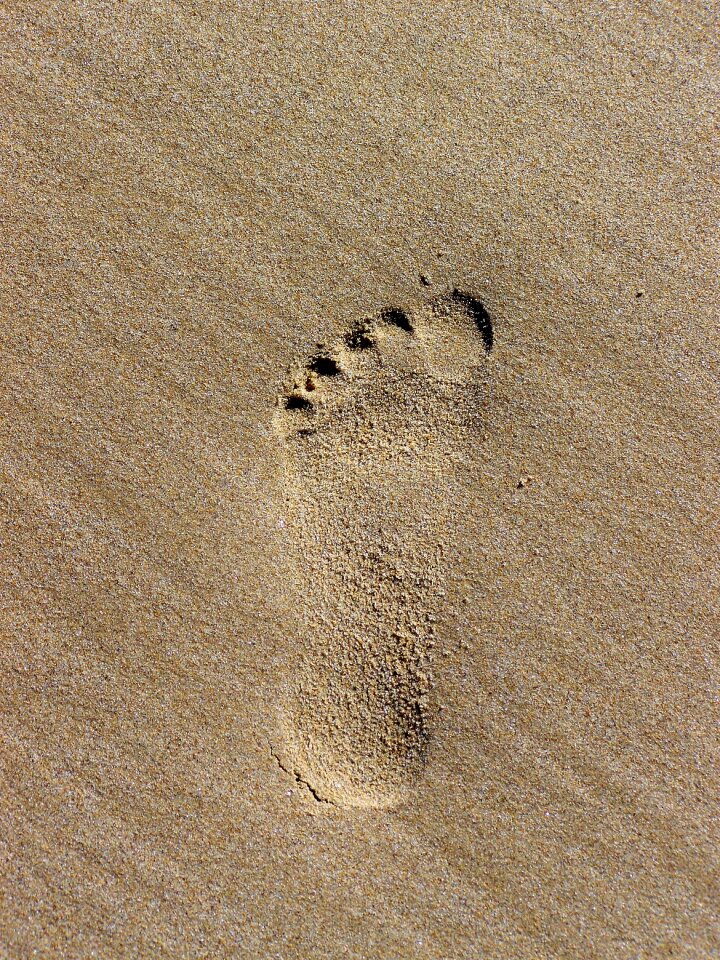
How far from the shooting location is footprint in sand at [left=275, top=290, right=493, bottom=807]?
1.44 meters

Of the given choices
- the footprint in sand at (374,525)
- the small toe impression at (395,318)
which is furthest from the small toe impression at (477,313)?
the small toe impression at (395,318)

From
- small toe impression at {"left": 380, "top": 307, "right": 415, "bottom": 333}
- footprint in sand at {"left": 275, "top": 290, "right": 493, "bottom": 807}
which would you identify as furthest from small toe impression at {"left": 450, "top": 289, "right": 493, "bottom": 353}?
small toe impression at {"left": 380, "top": 307, "right": 415, "bottom": 333}

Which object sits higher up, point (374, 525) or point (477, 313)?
point (477, 313)

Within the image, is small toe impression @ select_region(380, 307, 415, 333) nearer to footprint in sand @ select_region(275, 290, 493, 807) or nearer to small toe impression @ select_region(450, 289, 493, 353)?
footprint in sand @ select_region(275, 290, 493, 807)

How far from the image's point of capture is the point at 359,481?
146 centimetres

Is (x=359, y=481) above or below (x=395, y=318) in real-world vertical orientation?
below

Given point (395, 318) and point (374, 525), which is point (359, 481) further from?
point (395, 318)

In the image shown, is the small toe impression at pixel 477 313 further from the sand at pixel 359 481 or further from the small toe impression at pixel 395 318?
the small toe impression at pixel 395 318

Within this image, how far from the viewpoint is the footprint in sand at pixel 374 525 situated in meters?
1.44

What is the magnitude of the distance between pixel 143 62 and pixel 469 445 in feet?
4.43

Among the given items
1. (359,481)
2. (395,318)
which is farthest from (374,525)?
(395,318)

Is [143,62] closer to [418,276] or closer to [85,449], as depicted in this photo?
[418,276]

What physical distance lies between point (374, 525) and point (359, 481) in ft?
0.39

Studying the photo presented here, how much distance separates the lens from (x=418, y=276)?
4.92 feet
